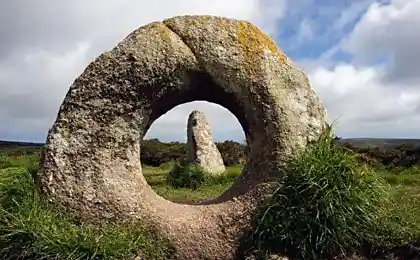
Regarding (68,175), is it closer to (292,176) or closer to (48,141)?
(48,141)

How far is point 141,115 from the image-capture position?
7.11m

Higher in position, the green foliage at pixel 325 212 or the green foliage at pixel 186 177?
Result: the green foliage at pixel 186 177

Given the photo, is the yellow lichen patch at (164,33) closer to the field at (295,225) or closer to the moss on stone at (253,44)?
the moss on stone at (253,44)

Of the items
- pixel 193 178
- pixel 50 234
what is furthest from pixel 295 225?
pixel 193 178

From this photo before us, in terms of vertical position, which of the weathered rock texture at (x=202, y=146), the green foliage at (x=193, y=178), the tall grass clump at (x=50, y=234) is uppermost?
the weathered rock texture at (x=202, y=146)

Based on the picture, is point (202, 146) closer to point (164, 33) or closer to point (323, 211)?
Answer: point (164, 33)

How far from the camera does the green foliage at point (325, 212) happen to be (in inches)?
252

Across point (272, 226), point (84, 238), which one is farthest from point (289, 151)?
point (84, 238)

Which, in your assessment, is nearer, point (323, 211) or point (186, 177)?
point (323, 211)

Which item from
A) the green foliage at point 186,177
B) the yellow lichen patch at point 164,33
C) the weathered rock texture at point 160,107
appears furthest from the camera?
the green foliage at point 186,177

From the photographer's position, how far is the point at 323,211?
250 inches

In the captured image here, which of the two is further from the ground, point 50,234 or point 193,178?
point 193,178

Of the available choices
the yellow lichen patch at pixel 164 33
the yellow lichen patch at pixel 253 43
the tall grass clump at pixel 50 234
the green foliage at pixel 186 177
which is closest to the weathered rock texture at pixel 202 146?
the green foliage at pixel 186 177

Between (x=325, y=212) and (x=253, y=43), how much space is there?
220 cm
